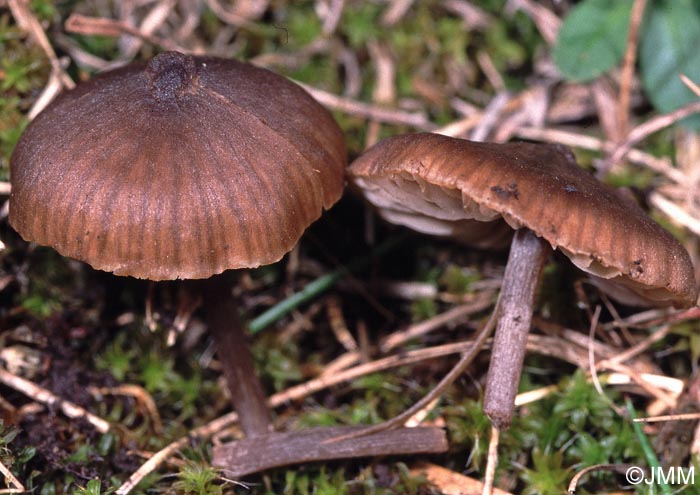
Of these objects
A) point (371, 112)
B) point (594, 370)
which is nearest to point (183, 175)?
point (371, 112)

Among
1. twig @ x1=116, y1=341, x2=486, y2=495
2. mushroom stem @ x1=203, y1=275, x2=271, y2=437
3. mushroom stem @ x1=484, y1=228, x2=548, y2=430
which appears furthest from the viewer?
twig @ x1=116, y1=341, x2=486, y2=495

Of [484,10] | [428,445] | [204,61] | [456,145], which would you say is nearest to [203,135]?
[204,61]

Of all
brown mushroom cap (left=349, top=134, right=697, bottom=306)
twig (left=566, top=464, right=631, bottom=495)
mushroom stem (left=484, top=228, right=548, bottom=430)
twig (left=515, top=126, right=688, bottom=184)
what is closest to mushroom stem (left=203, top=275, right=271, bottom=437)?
brown mushroom cap (left=349, top=134, right=697, bottom=306)

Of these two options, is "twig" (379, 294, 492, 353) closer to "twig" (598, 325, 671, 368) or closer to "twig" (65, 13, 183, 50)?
Answer: "twig" (598, 325, 671, 368)

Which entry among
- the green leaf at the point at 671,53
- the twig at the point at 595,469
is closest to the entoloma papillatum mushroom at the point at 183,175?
the twig at the point at 595,469

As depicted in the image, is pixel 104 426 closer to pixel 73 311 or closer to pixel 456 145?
pixel 73 311

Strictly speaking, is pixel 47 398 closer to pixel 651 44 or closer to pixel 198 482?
pixel 198 482
